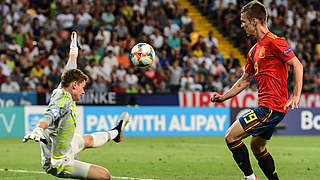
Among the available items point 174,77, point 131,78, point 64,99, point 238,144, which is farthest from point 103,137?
point 174,77

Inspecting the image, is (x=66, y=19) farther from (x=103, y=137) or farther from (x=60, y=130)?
(x=60, y=130)

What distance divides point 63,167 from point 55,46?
A: 15.9m

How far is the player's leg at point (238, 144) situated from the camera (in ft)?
26.6

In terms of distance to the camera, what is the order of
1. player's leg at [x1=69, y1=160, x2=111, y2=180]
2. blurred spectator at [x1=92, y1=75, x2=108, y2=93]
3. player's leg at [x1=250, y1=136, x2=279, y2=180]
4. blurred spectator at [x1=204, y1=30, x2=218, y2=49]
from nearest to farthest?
player's leg at [x1=69, y1=160, x2=111, y2=180]
player's leg at [x1=250, y1=136, x2=279, y2=180]
blurred spectator at [x1=92, y1=75, x2=108, y2=93]
blurred spectator at [x1=204, y1=30, x2=218, y2=49]

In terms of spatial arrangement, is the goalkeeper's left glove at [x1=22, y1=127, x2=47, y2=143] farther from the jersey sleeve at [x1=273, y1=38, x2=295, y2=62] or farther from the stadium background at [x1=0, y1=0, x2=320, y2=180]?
the stadium background at [x1=0, y1=0, x2=320, y2=180]

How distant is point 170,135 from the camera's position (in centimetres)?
2117

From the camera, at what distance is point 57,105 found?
22.8ft

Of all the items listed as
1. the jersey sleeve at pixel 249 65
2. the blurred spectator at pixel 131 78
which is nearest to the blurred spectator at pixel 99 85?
the blurred spectator at pixel 131 78

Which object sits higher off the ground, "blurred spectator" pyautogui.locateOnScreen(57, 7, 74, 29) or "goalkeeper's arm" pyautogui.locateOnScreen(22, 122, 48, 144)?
"blurred spectator" pyautogui.locateOnScreen(57, 7, 74, 29)

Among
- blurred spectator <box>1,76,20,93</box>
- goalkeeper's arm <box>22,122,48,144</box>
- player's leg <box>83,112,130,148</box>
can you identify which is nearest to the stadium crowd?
blurred spectator <box>1,76,20,93</box>

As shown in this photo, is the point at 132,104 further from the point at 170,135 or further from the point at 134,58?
the point at 134,58

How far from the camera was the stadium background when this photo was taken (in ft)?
64.5

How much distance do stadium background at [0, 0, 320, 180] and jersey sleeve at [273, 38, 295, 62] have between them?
7151 millimetres

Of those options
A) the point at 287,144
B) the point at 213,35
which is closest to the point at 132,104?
the point at 287,144
